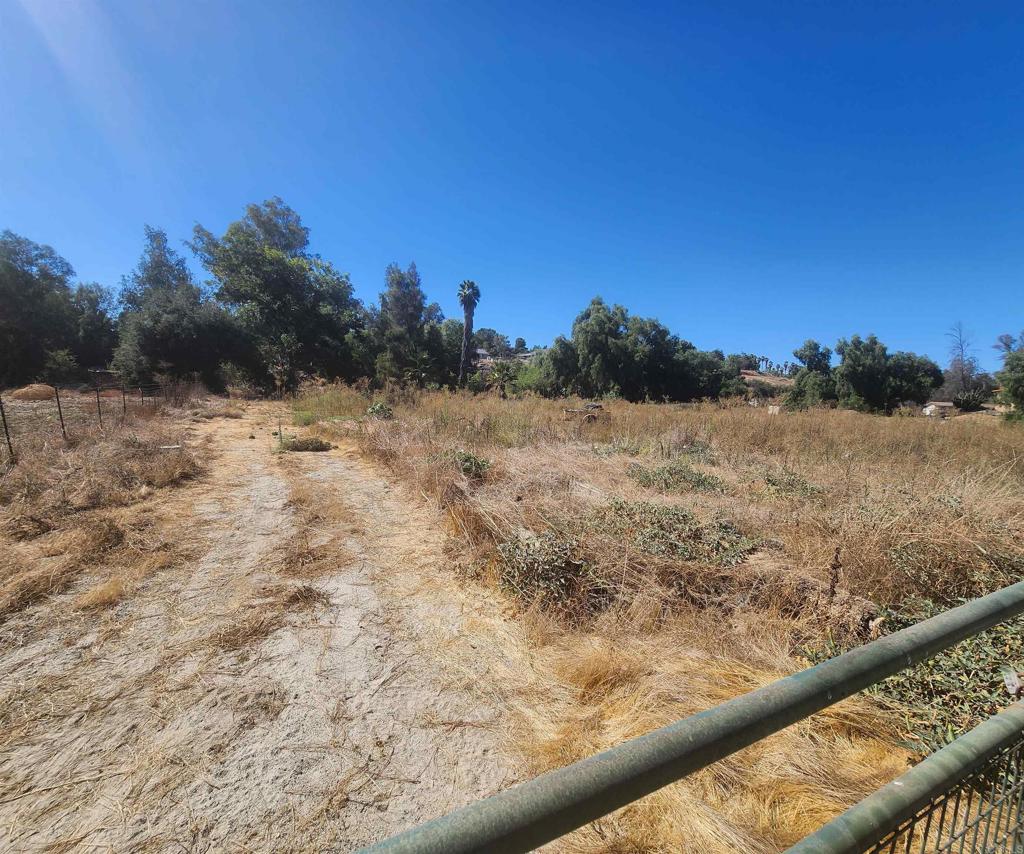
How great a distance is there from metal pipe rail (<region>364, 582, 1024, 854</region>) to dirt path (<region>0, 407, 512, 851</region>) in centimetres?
157

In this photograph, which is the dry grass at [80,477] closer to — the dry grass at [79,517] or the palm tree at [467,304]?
the dry grass at [79,517]

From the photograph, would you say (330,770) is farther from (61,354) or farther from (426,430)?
(61,354)

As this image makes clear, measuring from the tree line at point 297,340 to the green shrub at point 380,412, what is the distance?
3.11m

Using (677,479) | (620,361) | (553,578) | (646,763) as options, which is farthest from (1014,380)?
(646,763)

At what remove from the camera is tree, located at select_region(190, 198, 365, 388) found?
21453 mm

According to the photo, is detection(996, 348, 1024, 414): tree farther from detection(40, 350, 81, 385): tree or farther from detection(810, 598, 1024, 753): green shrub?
detection(40, 350, 81, 385): tree

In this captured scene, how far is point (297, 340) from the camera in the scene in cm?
2200

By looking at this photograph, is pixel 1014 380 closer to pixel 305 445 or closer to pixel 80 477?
pixel 305 445

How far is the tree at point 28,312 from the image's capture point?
1953cm

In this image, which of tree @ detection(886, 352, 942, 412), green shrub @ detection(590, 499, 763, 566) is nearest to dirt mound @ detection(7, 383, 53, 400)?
green shrub @ detection(590, 499, 763, 566)

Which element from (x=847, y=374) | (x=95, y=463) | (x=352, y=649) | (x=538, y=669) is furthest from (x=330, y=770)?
(x=847, y=374)

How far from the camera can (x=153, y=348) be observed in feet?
62.0

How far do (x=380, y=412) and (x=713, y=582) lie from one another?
323 inches

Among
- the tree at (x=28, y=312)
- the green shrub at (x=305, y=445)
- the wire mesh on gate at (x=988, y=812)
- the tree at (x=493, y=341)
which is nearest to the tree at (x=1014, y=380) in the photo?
the wire mesh on gate at (x=988, y=812)
